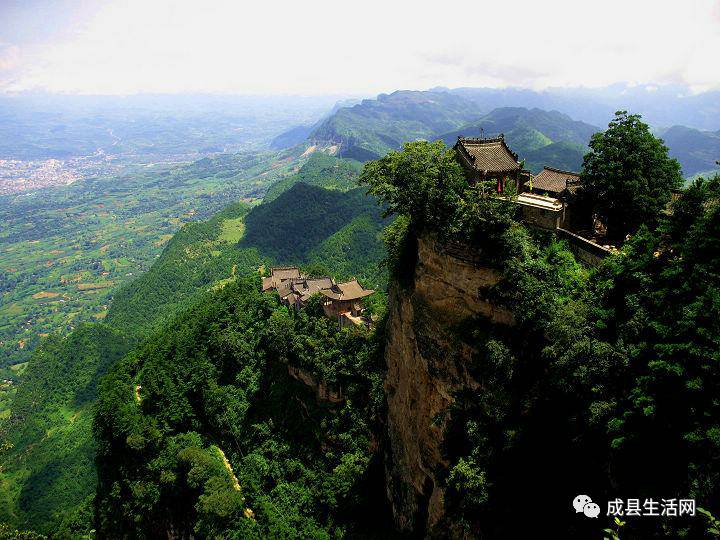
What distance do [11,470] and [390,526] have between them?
61757 mm

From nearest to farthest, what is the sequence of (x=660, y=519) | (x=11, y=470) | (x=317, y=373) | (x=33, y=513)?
(x=660, y=519), (x=317, y=373), (x=33, y=513), (x=11, y=470)

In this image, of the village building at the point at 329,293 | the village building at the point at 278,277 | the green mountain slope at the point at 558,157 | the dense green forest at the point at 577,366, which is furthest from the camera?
the green mountain slope at the point at 558,157

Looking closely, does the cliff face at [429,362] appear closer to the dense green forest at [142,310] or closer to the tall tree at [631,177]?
the tall tree at [631,177]

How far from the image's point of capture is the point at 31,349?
124688 millimetres

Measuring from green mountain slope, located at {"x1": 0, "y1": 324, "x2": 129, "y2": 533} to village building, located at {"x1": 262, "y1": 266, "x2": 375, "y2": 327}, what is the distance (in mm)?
30259

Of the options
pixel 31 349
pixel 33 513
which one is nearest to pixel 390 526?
pixel 33 513

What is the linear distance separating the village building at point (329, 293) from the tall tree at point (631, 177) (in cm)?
2306

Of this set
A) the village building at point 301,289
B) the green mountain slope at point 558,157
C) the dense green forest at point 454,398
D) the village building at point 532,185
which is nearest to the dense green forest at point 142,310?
the dense green forest at point 454,398

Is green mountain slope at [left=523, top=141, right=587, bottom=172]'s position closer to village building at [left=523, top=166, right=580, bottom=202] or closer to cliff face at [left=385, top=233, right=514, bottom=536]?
village building at [left=523, top=166, right=580, bottom=202]

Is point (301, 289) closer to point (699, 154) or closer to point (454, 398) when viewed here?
point (454, 398)

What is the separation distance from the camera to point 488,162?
96.1 ft

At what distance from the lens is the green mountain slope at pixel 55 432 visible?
2264 inches

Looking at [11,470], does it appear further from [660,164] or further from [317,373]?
[660,164]

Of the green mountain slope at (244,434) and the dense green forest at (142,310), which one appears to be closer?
the green mountain slope at (244,434)
